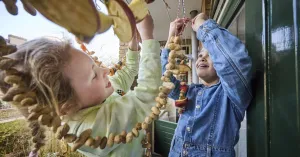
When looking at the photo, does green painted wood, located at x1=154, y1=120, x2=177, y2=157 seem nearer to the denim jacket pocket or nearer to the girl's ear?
the denim jacket pocket

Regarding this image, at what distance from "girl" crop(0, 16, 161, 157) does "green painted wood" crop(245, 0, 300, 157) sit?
0.24 metres

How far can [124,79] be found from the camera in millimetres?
518

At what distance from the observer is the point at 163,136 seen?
8.53 ft

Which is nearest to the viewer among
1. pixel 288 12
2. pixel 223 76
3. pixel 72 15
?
pixel 72 15

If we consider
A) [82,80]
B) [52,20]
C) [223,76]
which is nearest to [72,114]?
[82,80]

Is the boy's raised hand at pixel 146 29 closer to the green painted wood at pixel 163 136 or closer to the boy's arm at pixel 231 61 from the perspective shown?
the boy's arm at pixel 231 61

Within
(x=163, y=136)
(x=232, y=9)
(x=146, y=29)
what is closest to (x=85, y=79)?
(x=146, y=29)

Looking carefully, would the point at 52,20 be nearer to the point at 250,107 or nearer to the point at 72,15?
the point at 72,15

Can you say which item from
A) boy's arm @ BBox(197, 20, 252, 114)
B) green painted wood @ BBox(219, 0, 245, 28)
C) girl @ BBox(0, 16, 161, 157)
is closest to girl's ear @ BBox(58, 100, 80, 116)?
girl @ BBox(0, 16, 161, 157)

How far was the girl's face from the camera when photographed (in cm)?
33

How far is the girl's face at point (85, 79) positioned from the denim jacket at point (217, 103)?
310 mm

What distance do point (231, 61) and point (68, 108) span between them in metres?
0.40

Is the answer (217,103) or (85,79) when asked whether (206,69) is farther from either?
(85,79)

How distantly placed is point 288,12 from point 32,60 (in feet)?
1.46
